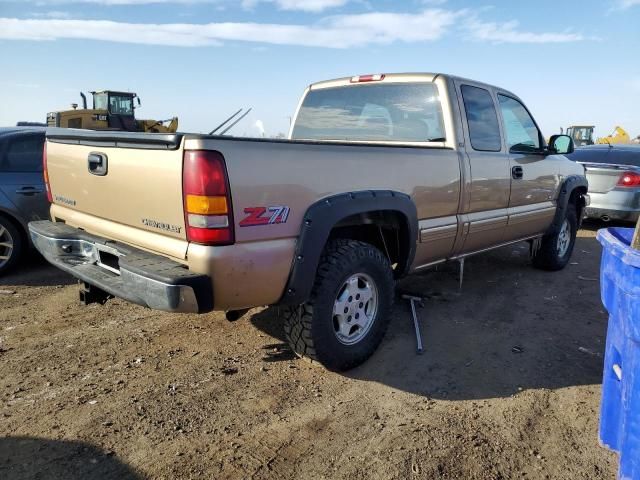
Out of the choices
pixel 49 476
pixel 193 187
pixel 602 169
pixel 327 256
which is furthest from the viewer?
pixel 602 169

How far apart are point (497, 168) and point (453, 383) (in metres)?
2.08

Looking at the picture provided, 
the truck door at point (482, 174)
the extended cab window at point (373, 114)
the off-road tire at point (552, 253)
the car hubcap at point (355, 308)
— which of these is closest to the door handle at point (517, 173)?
the truck door at point (482, 174)

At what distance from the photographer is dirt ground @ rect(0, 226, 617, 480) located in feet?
7.57

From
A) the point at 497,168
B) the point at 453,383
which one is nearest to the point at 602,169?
the point at 497,168

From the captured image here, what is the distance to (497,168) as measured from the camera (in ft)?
14.0

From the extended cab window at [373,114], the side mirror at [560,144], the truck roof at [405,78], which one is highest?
the truck roof at [405,78]

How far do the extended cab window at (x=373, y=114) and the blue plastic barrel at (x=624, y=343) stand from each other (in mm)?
2026

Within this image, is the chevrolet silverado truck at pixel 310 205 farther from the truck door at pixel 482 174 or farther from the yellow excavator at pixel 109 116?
the yellow excavator at pixel 109 116

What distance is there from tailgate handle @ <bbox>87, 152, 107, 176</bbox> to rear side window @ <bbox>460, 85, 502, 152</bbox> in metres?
2.82

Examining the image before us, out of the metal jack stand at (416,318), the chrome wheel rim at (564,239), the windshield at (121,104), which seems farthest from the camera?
the windshield at (121,104)

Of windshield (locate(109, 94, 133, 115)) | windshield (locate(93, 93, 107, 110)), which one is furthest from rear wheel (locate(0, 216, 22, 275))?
windshield (locate(93, 93, 107, 110))

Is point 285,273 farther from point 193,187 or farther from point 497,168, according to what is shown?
point 497,168

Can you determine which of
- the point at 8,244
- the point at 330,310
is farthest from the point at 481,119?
the point at 8,244

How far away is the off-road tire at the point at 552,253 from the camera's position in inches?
222
